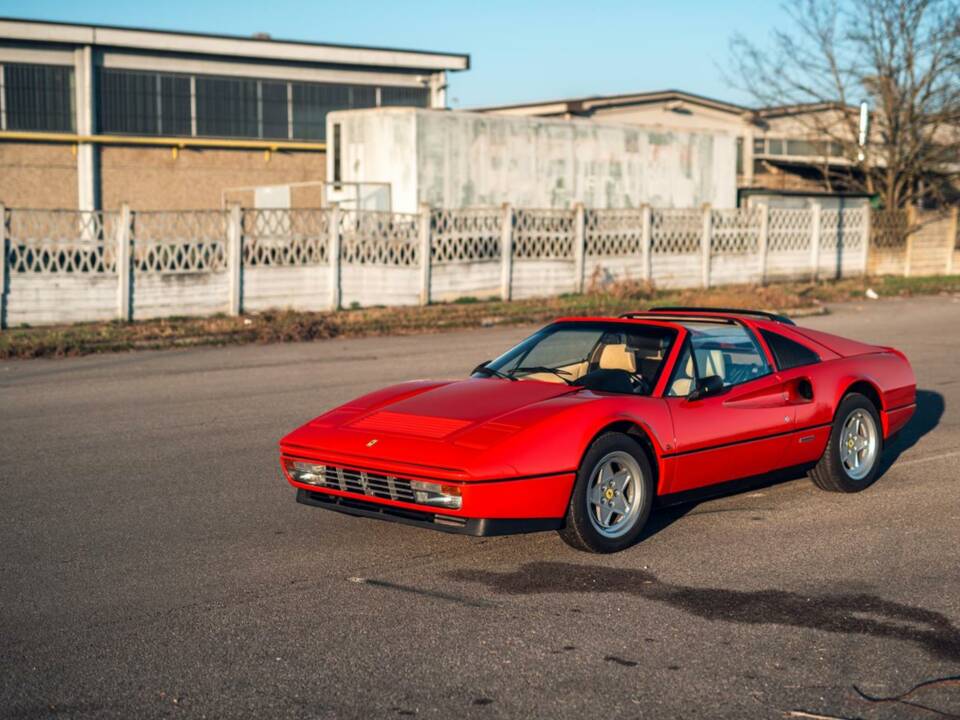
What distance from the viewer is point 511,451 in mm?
6160

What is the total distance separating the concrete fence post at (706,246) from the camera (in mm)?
28266

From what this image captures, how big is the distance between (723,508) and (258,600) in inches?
130

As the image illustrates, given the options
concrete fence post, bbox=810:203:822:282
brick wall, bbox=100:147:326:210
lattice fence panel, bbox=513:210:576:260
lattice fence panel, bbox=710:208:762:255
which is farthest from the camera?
brick wall, bbox=100:147:326:210

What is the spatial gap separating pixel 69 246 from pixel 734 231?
1626 centimetres

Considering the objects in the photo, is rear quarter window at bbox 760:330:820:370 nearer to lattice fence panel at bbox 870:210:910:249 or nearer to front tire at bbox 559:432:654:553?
front tire at bbox 559:432:654:553

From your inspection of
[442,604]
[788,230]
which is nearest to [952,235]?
[788,230]

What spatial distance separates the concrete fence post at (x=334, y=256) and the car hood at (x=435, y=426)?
49.6 ft

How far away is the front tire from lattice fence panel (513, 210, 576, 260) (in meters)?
18.7

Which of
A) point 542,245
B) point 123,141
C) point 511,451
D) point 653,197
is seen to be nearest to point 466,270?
point 542,245

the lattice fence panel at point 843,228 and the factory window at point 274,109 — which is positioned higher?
the factory window at point 274,109

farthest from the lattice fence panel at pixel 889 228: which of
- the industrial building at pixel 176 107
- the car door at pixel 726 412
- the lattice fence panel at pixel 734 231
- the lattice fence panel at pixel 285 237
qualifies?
the car door at pixel 726 412

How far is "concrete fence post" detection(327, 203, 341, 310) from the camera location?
2223 cm

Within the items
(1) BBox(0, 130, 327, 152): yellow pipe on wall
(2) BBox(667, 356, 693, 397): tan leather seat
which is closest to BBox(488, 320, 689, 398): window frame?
(2) BBox(667, 356, 693, 397): tan leather seat

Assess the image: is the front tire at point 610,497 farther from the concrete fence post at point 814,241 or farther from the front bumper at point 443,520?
the concrete fence post at point 814,241
